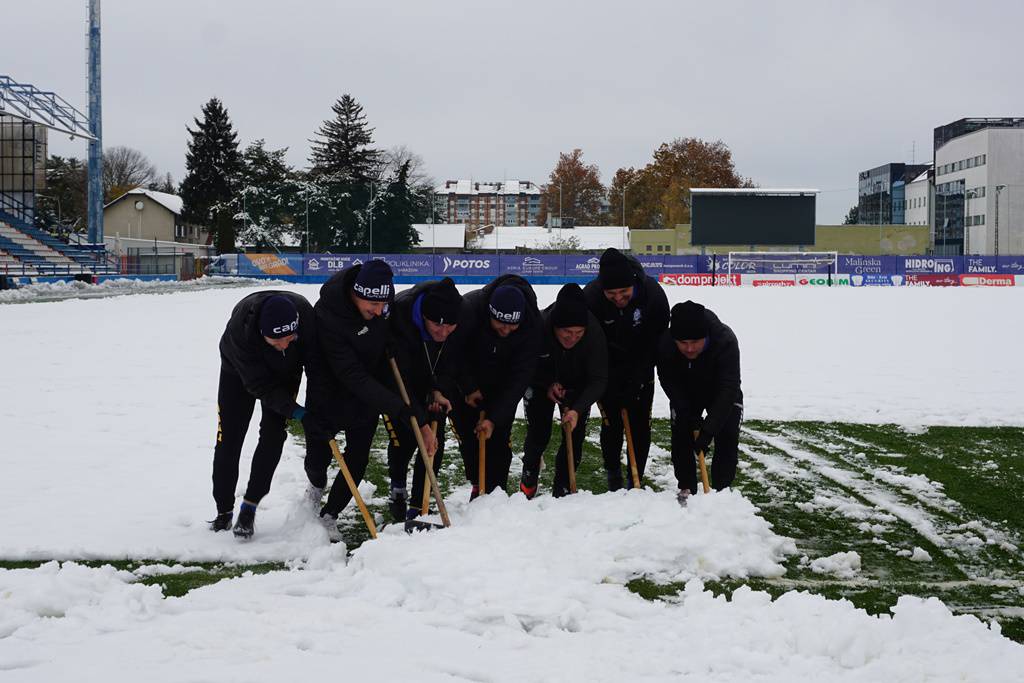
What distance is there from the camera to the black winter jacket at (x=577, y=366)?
5.97 meters

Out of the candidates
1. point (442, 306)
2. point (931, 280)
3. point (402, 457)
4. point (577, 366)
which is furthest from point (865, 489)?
point (931, 280)

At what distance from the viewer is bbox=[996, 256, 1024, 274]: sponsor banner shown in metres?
46.8

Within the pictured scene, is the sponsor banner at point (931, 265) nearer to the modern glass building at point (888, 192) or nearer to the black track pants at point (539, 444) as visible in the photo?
the black track pants at point (539, 444)

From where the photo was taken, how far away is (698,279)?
4612cm

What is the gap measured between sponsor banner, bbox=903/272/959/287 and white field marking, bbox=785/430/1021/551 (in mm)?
41167

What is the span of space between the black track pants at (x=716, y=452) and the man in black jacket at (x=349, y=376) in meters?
1.56

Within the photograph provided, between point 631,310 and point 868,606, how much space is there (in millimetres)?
2544

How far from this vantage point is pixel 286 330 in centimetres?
504

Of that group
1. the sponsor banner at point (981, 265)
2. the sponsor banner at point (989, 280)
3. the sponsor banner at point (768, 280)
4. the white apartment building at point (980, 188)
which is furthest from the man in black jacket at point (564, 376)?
the white apartment building at point (980, 188)

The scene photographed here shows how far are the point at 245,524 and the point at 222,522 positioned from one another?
0.27 m

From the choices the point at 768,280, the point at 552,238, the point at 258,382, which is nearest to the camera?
the point at 258,382

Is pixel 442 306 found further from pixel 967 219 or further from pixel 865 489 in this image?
pixel 967 219

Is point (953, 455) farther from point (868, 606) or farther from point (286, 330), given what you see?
point (286, 330)

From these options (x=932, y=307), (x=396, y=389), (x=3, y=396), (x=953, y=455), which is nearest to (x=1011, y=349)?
(x=953, y=455)
